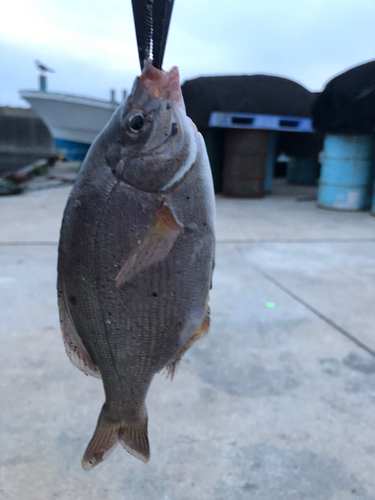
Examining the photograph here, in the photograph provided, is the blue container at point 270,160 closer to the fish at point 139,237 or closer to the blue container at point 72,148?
the blue container at point 72,148

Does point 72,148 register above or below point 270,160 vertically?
above

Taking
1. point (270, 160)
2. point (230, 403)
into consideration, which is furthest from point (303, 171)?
point (230, 403)

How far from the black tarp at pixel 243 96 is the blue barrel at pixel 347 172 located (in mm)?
1169

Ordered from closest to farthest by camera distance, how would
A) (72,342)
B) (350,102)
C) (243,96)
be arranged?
(72,342) < (350,102) < (243,96)

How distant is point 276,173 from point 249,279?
9.16 m

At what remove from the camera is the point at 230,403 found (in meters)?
1.72

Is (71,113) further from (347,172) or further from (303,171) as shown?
(347,172)

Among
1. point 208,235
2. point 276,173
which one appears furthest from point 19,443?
point 276,173

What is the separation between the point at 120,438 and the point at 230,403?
0.91 m

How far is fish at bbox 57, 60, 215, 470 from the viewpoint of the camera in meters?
0.77

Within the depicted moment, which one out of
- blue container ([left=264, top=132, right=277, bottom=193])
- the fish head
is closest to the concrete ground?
the fish head

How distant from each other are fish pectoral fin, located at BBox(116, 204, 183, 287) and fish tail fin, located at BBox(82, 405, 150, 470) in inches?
13.5

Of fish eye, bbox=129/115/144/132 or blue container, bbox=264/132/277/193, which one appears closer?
fish eye, bbox=129/115/144/132

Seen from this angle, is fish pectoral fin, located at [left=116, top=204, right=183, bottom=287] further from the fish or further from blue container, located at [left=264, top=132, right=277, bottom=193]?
blue container, located at [left=264, top=132, right=277, bottom=193]
